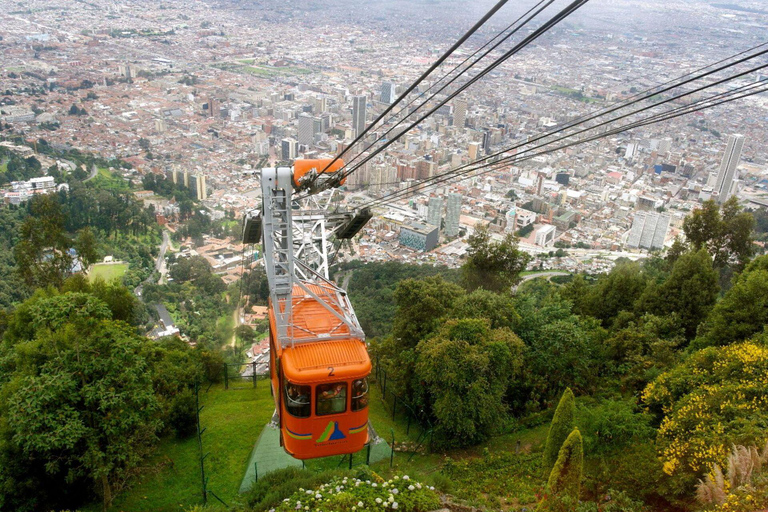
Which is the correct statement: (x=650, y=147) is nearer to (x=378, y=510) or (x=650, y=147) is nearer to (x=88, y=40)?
(x=378, y=510)

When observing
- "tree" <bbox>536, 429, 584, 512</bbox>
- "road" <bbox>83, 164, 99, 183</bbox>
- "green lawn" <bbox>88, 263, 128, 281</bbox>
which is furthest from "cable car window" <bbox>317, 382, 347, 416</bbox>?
"road" <bbox>83, 164, 99, 183</bbox>

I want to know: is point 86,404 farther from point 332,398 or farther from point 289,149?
point 289,149

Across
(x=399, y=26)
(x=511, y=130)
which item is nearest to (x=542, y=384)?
(x=511, y=130)

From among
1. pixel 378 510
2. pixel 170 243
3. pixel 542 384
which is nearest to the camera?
pixel 378 510

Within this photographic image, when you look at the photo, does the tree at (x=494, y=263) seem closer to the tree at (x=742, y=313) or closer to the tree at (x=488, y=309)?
the tree at (x=488, y=309)

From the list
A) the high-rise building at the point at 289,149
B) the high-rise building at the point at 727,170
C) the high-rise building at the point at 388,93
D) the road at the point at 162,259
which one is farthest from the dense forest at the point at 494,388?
the high-rise building at the point at 388,93
